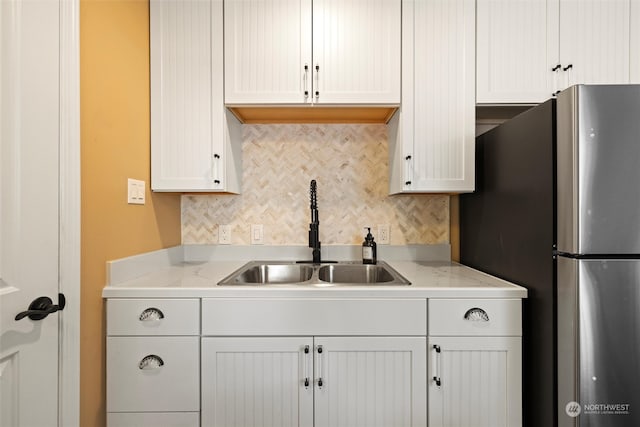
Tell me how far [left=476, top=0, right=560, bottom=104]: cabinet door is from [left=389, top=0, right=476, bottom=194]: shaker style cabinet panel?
6cm

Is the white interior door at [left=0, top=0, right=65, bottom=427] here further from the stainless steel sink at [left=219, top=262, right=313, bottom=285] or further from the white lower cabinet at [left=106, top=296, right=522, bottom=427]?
the stainless steel sink at [left=219, top=262, right=313, bottom=285]

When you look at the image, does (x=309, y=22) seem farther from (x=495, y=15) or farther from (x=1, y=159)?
(x=1, y=159)

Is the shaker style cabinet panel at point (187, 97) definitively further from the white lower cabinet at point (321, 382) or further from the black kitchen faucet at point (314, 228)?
the white lower cabinet at point (321, 382)

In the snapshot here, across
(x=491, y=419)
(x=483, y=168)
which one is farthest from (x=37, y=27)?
(x=491, y=419)

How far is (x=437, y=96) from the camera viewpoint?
1.65 m

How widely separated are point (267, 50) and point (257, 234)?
3.42 ft

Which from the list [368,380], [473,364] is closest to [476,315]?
[473,364]

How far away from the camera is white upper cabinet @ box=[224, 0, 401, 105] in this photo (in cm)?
163

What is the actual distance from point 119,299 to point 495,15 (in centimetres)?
219

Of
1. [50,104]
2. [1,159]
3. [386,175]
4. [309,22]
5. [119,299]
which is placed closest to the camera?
[1,159]

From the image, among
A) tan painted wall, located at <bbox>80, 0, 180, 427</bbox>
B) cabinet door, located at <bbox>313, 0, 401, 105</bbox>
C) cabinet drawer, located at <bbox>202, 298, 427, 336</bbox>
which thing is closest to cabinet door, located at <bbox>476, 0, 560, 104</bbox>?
cabinet door, located at <bbox>313, 0, 401, 105</bbox>

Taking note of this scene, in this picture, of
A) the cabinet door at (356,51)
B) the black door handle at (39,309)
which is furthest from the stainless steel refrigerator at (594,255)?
the black door handle at (39,309)

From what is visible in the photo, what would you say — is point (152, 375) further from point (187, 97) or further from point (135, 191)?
point (187, 97)

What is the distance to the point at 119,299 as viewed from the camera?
131 centimetres
